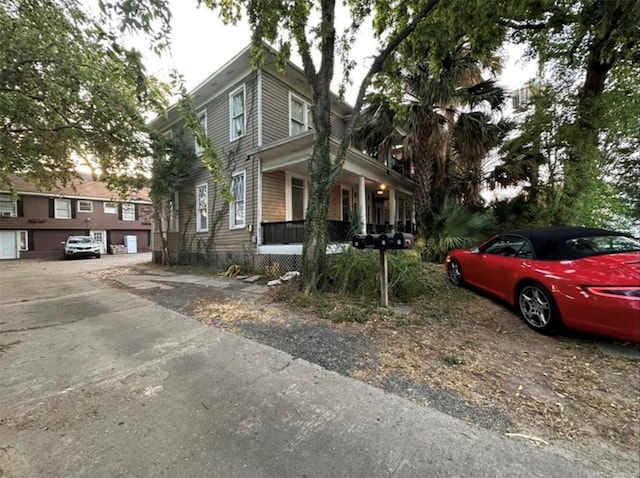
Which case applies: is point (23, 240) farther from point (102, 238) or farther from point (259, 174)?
point (259, 174)

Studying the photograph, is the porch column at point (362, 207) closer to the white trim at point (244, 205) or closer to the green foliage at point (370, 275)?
the green foliage at point (370, 275)

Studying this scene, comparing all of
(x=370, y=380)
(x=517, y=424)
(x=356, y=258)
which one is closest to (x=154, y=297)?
(x=356, y=258)

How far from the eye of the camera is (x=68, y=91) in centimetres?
704

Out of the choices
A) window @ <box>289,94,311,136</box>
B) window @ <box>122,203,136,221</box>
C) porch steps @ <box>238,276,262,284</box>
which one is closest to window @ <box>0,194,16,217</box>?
window @ <box>122,203,136,221</box>

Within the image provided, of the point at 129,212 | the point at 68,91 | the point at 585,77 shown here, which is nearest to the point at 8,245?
the point at 129,212

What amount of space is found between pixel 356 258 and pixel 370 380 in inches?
137

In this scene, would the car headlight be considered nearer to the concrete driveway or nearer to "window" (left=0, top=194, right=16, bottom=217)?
the concrete driveway

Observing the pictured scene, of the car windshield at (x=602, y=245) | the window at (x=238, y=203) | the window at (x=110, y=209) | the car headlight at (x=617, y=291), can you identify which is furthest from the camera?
the window at (x=110, y=209)

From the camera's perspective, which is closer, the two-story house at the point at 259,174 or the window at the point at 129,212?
the two-story house at the point at 259,174

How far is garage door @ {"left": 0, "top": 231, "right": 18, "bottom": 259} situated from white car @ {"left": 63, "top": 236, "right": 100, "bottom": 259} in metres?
4.25

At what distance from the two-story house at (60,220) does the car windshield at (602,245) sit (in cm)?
1974

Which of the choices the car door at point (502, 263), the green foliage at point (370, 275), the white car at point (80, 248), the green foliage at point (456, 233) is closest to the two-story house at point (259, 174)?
the green foliage at point (370, 275)

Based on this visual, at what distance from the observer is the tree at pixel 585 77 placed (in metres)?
4.72

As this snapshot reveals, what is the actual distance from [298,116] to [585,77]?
329 inches
